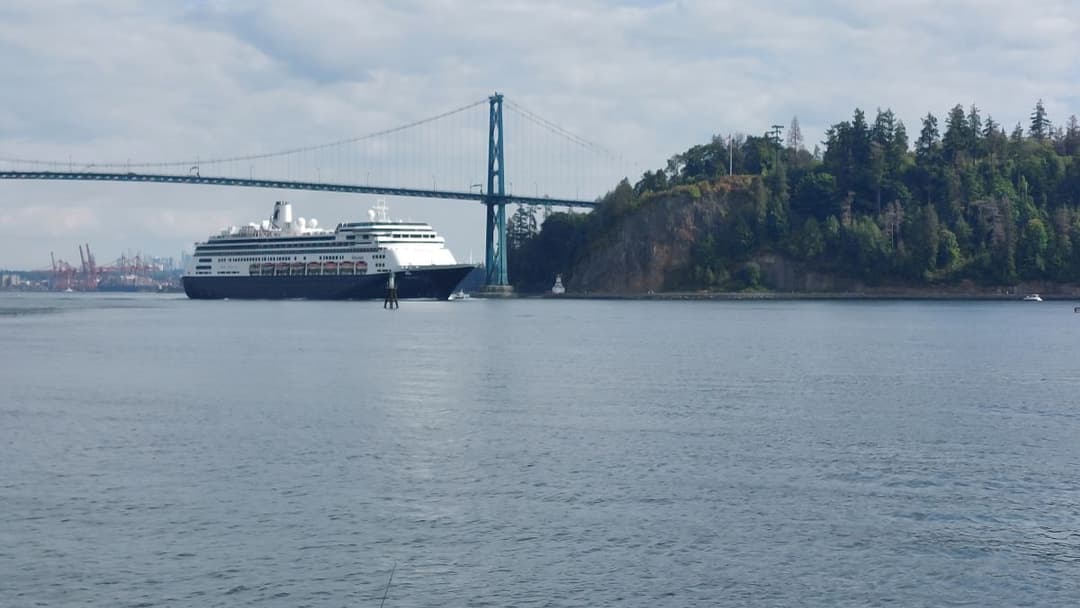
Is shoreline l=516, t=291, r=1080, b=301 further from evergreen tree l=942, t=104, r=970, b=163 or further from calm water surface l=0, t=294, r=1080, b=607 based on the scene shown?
calm water surface l=0, t=294, r=1080, b=607

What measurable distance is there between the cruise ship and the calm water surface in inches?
3103

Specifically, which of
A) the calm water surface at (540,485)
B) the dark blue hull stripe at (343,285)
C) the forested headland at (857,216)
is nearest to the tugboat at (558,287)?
the forested headland at (857,216)

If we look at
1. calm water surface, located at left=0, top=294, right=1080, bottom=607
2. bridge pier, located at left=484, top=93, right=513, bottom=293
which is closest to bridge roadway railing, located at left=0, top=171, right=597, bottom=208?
bridge pier, located at left=484, top=93, right=513, bottom=293

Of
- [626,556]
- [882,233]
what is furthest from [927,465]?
[882,233]

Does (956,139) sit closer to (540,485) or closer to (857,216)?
(857,216)

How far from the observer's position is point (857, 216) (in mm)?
135625

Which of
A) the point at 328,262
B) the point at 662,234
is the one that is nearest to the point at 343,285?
the point at 328,262

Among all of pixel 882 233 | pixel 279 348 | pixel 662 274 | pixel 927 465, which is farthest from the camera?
pixel 662 274

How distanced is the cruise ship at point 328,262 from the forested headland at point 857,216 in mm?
27003

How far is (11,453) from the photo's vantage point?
23281 mm

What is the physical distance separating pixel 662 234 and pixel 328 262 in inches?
1525

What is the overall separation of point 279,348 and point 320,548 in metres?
36.6

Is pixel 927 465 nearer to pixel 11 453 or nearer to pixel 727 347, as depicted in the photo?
pixel 11 453

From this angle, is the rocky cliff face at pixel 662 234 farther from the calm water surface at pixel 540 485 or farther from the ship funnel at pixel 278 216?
the calm water surface at pixel 540 485
